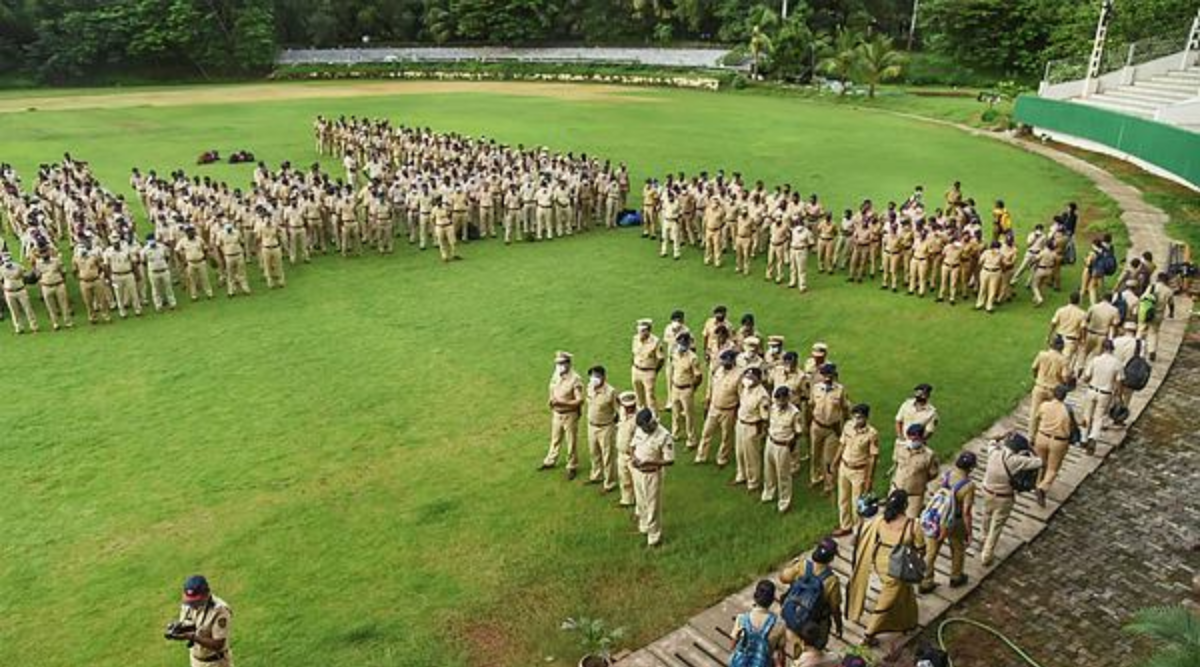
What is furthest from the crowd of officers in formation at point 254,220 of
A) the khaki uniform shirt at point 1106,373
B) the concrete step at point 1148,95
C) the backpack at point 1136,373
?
the concrete step at point 1148,95

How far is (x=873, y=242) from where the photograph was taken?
16203 millimetres

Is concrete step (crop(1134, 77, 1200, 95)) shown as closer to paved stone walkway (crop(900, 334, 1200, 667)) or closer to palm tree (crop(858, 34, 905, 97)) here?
palm tree (crop(858, 34, 905, 97))

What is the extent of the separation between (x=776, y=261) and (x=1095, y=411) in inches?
288

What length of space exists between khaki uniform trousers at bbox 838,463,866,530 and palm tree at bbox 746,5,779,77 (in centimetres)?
4725

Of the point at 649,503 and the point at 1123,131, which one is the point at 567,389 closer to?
the point at 649,503

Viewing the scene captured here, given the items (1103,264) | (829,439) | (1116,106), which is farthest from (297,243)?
(1116,106)

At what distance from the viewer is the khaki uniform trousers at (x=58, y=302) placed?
14406mm

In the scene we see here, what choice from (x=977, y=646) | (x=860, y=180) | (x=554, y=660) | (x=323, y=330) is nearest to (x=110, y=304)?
(x=323, y=330)

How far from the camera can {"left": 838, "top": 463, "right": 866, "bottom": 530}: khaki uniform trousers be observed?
27.1 ft

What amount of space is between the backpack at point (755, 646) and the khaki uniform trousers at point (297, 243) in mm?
14738

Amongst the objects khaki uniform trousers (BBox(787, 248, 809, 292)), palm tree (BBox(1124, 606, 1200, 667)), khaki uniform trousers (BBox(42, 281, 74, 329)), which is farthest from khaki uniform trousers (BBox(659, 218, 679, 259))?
palm tree (BBox(1124, 606, 1200, 667))

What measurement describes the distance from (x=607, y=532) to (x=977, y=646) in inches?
137

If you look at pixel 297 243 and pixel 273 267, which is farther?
pixel 297 243

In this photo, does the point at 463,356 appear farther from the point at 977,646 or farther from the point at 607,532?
the point at 977,646
